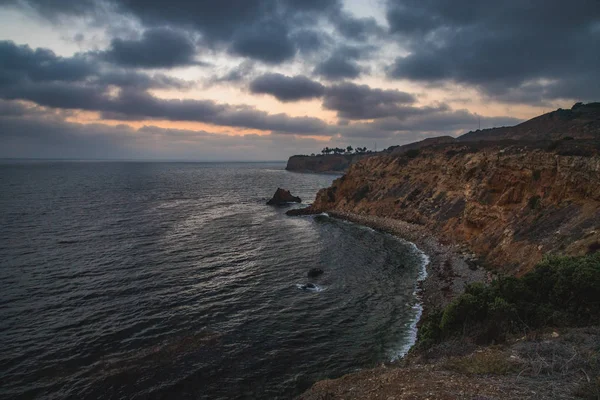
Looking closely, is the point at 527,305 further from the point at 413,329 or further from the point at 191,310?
the point at 191,310

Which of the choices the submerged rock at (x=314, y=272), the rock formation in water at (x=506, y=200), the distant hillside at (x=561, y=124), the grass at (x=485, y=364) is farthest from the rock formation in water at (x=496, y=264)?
the distant hillside at (x=561, y=124)

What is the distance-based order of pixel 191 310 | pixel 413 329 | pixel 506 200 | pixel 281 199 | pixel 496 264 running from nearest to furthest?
pixel 413 329 < pixel 191 310 < pixel 496 264 < pixel 506 200 < pixel 281 199

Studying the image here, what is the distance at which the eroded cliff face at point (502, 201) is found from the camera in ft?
108

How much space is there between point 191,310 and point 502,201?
40.6 meters

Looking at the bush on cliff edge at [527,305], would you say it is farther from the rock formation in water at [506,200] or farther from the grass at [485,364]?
the rock formation in water at [506,200]

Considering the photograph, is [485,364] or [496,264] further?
[496,264]

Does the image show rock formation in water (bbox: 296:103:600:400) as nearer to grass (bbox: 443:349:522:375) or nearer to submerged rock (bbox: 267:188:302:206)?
grass (bbox: 443:349:522:375)

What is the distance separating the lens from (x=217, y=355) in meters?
23.5

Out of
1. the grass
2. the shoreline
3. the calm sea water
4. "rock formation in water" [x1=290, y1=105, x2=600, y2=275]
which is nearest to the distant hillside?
"rock formation in water" [x1=290, y1=105, x2=600, y2=275]

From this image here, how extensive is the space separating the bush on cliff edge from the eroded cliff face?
9.47 m

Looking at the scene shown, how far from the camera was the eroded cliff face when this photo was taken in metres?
33.1

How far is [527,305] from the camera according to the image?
1914cm

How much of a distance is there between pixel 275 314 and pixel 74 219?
56.5 meters

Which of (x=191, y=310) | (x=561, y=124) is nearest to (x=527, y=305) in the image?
(x=191, y=310)
